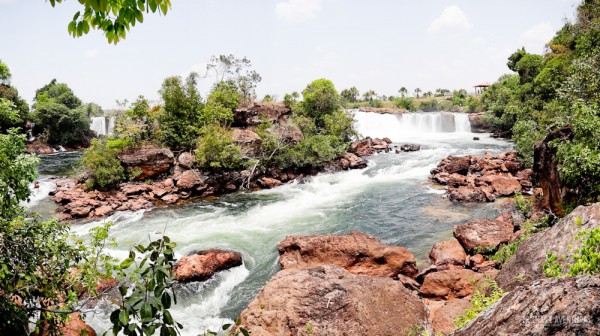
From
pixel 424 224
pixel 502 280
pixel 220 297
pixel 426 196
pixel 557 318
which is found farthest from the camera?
pixel 426 196

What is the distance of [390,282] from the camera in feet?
20.2

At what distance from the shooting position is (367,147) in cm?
2719

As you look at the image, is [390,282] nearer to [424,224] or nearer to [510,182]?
[424,224]

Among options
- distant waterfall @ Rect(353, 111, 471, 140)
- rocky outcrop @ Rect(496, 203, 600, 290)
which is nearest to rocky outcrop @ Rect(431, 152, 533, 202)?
rocky outcrop @ Rect(496, 203, 600, 290)

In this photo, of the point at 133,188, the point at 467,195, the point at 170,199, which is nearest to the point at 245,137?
the point at 170,199

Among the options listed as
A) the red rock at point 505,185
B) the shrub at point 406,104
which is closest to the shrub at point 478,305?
the red rock at point 505,185

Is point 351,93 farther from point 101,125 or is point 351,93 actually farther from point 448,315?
point 448,315

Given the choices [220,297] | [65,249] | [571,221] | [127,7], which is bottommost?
[220,297]

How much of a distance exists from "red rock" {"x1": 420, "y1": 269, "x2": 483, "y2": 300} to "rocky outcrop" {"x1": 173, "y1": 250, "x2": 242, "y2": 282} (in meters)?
5.14

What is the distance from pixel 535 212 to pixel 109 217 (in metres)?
16.3

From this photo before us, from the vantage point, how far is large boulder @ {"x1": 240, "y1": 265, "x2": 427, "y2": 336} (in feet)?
17.0

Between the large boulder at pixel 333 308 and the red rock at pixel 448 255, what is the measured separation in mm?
2874

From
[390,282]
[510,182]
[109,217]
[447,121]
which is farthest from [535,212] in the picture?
[447,121]

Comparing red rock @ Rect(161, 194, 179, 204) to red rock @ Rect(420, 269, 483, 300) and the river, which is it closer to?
the river
